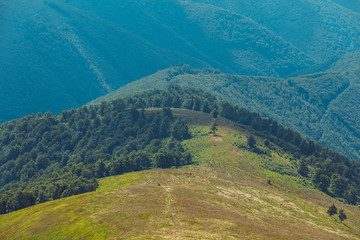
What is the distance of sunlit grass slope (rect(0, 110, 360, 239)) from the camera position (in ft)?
232

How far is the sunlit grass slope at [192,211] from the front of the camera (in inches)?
2788

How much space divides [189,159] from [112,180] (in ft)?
155

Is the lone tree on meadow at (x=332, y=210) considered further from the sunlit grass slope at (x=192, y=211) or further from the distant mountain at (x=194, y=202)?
the sunlit grass slope at (x=192, y=211)

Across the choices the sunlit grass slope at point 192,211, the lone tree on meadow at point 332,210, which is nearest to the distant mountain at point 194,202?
the sunlit grass slope at point 192,211

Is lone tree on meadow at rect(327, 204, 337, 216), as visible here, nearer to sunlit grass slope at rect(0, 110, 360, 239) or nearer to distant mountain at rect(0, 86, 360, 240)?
distant mountain at rect(0, 86, 360, 240)

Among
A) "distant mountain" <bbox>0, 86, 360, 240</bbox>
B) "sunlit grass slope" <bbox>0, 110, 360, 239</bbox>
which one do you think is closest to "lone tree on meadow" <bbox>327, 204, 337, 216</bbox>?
"distant mountain" <bbox>0, 86, 360, 240</bbox>

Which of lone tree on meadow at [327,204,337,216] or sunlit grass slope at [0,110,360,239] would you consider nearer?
sunlit grass slope at [0,110,360,239]

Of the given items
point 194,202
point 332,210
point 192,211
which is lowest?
point 332,210

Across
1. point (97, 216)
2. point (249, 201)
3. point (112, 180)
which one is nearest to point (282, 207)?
point (249, 201)

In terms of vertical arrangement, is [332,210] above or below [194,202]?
below

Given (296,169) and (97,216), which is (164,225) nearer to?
(97,216)

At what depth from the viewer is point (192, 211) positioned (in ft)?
270

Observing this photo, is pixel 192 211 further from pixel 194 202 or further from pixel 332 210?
pixel 332 210

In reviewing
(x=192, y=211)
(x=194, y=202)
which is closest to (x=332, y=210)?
(x=194, y=202)
